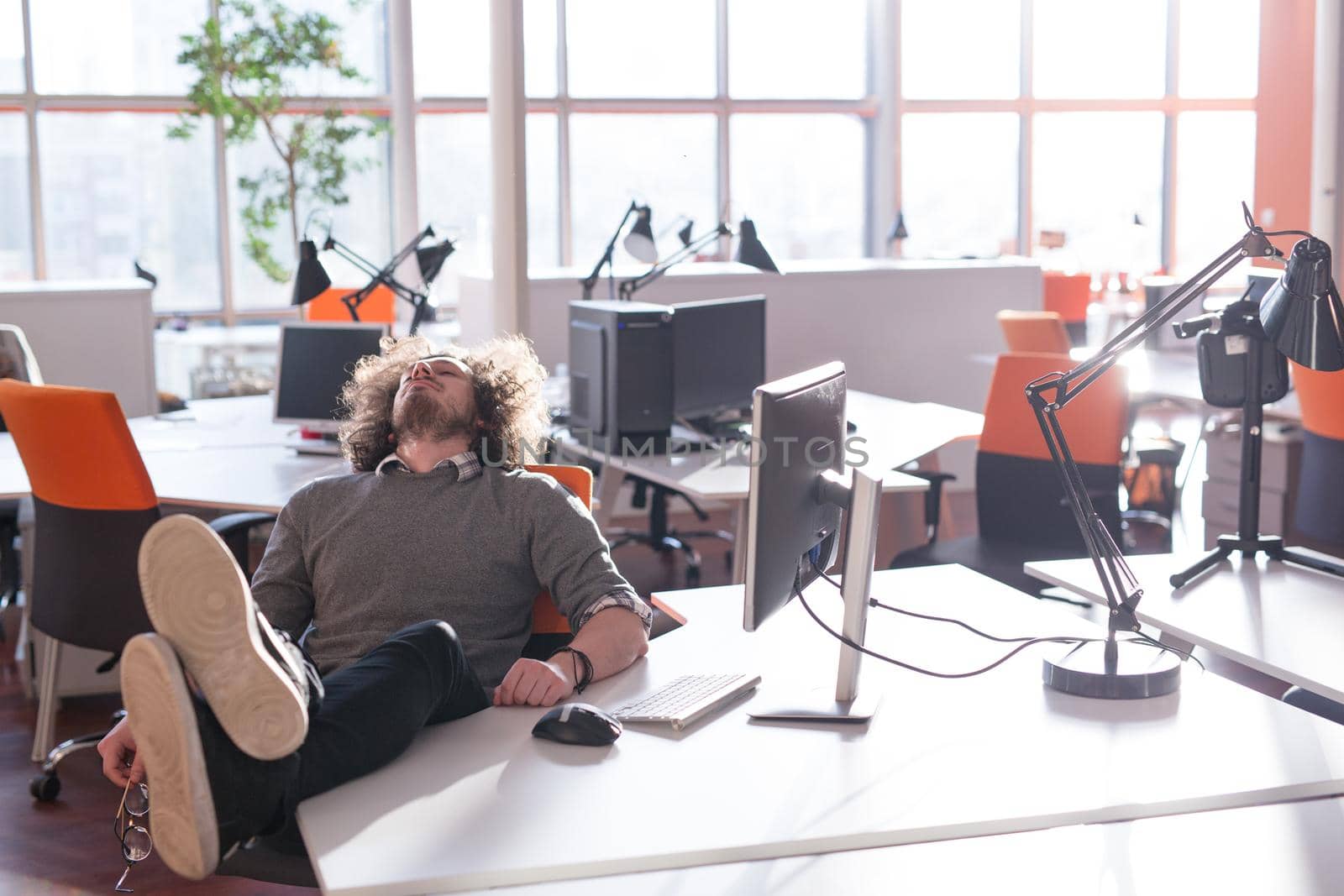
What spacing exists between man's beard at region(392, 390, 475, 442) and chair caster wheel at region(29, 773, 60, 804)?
1.47 meters

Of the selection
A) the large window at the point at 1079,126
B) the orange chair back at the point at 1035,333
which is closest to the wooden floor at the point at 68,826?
the orange chair back at the point at 1035,333

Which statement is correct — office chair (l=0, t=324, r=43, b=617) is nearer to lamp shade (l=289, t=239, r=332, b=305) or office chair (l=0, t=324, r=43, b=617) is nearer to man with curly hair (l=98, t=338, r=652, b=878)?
lamp shade (l=289, t=239, r=332, b=305)

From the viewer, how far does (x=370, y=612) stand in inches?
81.8

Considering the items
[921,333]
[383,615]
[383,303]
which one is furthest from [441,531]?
[383,303]

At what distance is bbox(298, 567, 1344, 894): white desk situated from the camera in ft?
4.54

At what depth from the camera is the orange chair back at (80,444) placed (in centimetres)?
293

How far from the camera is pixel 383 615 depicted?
6.82ft

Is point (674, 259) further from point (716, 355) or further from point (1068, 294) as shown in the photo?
point (1068, 294)

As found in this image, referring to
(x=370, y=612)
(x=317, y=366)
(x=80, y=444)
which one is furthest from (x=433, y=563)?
(x=317, y=366)

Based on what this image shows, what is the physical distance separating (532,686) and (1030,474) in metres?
2.09

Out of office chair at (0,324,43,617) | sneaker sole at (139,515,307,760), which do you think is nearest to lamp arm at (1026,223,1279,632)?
sneaker sole at (139,515,307,760)

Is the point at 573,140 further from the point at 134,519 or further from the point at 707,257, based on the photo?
the point at 134,519

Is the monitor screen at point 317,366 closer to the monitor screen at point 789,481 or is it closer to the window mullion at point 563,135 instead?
the monitor screen at point 789,481

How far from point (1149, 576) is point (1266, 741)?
2.75 ft
